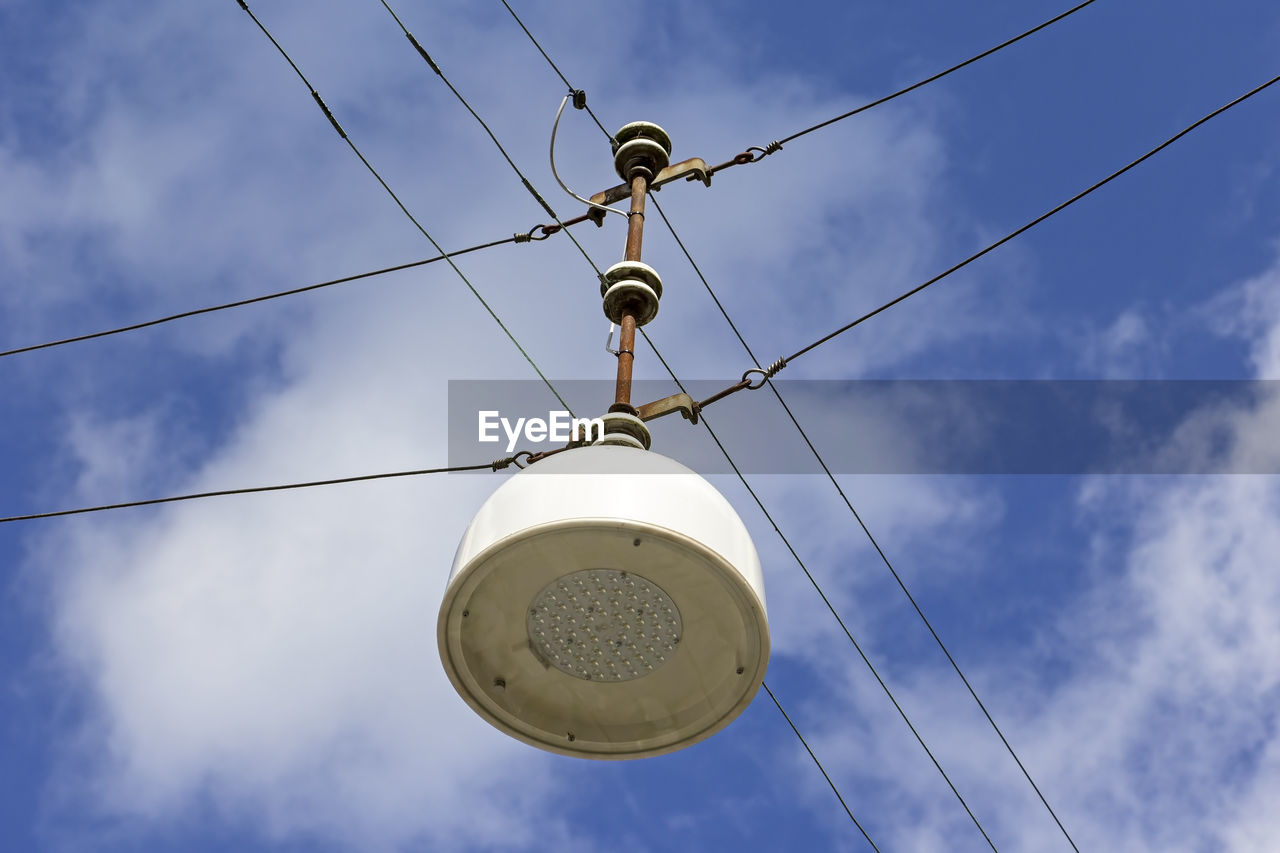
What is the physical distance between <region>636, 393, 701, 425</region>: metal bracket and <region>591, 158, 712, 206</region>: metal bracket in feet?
3.20

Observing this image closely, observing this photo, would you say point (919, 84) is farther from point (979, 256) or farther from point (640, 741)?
point (640, 741)

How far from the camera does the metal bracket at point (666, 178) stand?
5273mm

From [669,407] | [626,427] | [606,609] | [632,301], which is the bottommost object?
[606,609]

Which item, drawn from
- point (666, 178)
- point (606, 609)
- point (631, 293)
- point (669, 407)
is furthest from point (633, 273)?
point (606, 609)

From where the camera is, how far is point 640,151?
525cm

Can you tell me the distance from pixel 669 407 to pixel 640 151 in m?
1.16

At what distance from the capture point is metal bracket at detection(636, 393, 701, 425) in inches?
182

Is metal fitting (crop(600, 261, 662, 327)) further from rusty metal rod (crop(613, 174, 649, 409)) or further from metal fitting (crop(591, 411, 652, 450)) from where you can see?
metal fitting (crop(591, 411, 652, 450))

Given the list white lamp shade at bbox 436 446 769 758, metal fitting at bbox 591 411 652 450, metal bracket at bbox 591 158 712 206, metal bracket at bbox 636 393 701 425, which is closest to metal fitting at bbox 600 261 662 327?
metal bracket at bbox 636 393 701 425

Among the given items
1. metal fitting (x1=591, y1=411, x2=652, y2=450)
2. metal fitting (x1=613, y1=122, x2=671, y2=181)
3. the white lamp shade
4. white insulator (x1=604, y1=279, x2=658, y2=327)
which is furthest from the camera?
metal fitting (x1=613, y1=122, x2=671, y2=181)

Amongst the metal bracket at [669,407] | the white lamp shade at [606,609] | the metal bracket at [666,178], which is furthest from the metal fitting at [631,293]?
the white lamp shade at [606,609]

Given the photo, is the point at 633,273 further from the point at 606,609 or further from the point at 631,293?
the point at 606,609

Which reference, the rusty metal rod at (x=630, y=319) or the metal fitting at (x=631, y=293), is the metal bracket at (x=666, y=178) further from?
the metal fitting at (x=631, y=293)

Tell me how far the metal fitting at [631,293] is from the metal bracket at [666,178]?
82 cm
